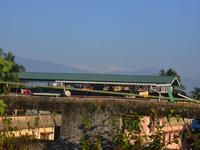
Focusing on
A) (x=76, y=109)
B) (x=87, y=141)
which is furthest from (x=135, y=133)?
(x=76, y=109)

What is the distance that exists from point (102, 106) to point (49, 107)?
129cm

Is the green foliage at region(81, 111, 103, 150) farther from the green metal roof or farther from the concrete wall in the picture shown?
the green metal roof

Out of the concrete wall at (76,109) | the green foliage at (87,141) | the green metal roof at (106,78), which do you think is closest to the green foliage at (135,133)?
the green foliage at (87,141)

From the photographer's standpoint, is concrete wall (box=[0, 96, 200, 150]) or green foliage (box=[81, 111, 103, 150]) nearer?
green foliage (box=[81, 111, 103, 150])

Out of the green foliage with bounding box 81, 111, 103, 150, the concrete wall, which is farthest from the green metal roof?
the green foliage with bounding box 81, 111, 103, 150

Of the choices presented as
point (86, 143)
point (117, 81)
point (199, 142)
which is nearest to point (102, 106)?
point (86, 143)

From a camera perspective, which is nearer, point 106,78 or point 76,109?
point 76,109

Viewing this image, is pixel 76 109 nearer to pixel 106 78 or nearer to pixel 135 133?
pixel 135 133

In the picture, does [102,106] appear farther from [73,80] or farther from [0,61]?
[73,80]

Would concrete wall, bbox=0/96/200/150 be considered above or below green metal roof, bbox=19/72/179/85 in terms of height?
below

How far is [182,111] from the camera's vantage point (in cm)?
484

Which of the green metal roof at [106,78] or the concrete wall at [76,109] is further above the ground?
the green metal roof at [106,78]

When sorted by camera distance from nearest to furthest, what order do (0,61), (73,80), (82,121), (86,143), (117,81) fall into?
(0,61) → (86,143) → (82,121) → (117,81) → (73,80)

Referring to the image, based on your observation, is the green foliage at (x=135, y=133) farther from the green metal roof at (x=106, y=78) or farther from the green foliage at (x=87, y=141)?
the green metal roof at (x=106, y=78)
